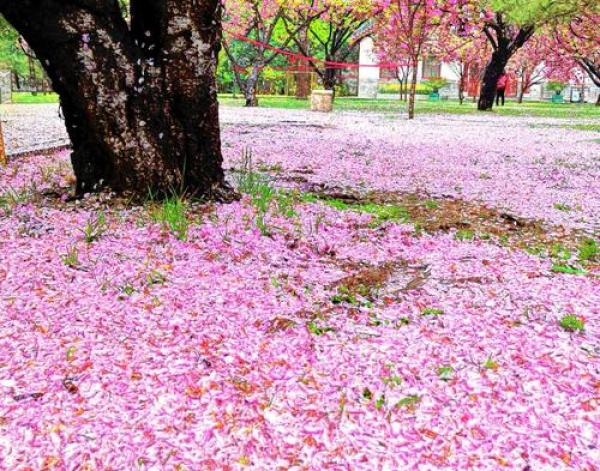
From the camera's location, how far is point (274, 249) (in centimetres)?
405

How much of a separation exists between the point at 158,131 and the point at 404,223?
2228 millimetres

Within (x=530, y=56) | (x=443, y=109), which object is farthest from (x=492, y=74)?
(x=530, y=56)

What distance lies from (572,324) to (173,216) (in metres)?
2.73

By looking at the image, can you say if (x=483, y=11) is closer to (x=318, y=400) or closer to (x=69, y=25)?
(x=69, y=25)

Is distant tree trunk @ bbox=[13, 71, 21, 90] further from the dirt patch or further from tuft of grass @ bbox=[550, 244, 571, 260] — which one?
tuft of grass @ bbox=[550, 244, 571, 260]

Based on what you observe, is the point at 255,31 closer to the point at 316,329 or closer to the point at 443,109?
the point at 443,109

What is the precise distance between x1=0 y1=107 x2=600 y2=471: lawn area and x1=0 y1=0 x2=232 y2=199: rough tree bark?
0.36 meters

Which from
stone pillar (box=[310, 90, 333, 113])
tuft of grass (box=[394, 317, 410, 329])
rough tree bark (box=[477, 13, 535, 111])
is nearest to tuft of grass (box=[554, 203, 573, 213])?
tuft of grass (box=[394, 317, 410, 329])

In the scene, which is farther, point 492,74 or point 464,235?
point 492,74

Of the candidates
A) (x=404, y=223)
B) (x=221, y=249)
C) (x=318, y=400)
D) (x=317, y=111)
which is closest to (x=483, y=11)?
(x=317, y=111)

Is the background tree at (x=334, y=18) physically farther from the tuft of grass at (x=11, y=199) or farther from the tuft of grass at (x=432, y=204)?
the tuft of grass at (x=11, y=199)

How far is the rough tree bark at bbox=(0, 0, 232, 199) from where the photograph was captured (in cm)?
433

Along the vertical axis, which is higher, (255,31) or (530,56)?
(255,31)

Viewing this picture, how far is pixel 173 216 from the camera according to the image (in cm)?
418
